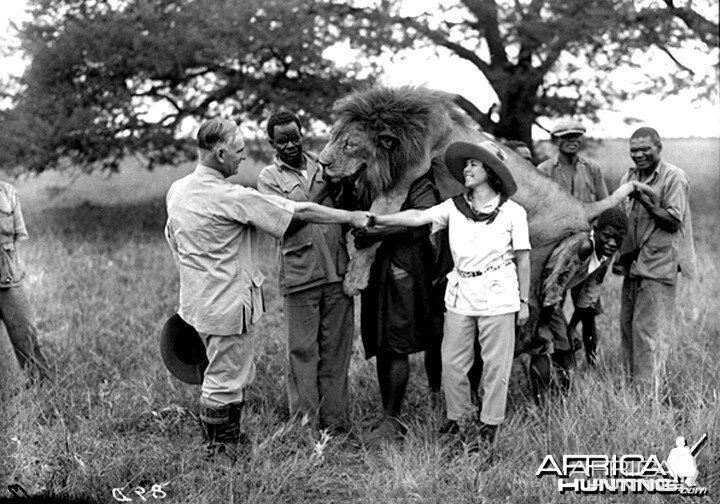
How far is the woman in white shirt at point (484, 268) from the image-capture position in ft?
13.3

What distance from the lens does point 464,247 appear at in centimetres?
409

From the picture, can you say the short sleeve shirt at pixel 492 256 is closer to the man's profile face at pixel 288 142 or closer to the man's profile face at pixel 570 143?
the man's profile face at pixel 288 142

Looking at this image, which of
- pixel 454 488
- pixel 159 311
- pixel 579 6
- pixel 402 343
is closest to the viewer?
pixel 454 488

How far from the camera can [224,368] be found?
4.01m

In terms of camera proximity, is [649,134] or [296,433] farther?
[649,134]

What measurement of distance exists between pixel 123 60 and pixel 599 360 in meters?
11.7

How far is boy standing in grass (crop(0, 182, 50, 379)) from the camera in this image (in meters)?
5.42

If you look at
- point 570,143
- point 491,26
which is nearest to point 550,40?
point 491,26

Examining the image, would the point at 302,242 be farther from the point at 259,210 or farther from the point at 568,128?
the point at 568,128

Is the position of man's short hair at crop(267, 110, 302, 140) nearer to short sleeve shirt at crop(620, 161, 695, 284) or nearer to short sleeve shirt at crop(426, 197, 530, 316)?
short sleeve shirt at crop(426, 197, 530, 316)

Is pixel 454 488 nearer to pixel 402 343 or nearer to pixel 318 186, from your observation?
pixel 402 343

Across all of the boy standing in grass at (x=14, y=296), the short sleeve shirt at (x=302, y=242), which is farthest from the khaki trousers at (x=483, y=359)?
the boy standing in grass at (x=14, y=296)

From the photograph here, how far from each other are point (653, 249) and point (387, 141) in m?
2.24

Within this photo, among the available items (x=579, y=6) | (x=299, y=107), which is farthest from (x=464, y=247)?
(x=299, y=107)
